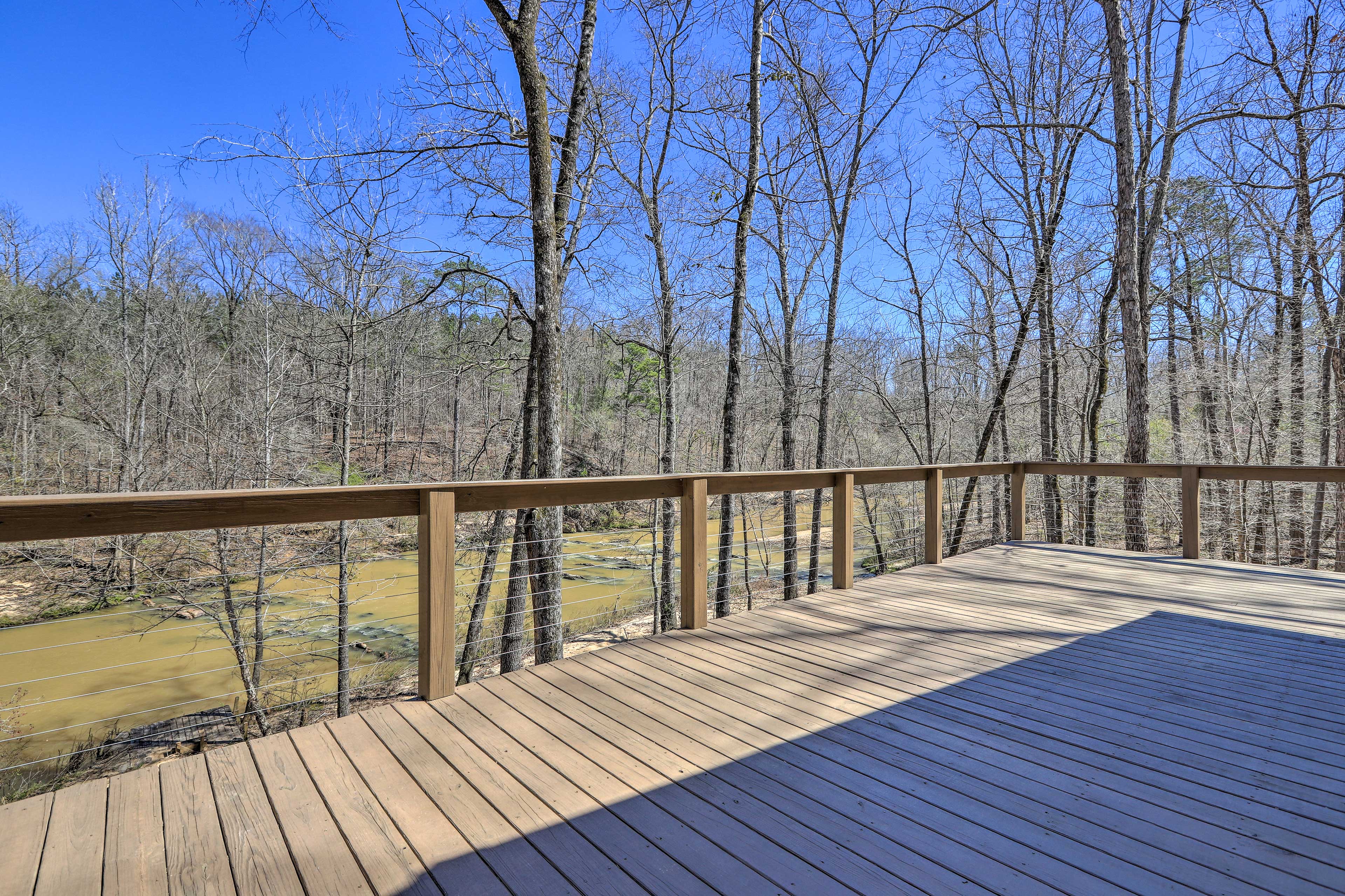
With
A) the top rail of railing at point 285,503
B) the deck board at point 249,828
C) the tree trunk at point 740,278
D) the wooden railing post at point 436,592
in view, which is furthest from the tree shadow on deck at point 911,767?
the tree trunk at point 740,278

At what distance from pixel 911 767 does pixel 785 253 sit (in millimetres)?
9825

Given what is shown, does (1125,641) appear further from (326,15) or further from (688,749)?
(326,15)

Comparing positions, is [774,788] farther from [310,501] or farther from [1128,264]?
[1128,264]

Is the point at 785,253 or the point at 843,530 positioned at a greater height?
the point at 785,253

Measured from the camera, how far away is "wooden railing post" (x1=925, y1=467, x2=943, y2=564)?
4.93 metres

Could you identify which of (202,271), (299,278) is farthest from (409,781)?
(202,271)

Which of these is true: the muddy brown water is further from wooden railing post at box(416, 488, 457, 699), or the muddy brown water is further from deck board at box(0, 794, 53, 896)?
deck board at box(0, 794, 53, 896)

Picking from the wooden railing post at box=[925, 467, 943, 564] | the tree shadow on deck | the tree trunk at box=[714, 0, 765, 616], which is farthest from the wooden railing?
the tree trunk at box=[714, 0, 765, 616]

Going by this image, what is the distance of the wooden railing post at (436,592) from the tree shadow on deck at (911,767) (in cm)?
16

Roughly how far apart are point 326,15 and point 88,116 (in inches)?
444

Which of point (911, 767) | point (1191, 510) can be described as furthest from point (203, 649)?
point (1191, 510)

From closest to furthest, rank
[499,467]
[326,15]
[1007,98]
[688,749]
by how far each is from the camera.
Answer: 1. [688,749]
2. [326,15]
3. [1007,98]
4. [499,467]

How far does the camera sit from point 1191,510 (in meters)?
5.21

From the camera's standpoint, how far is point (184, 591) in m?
8.88
